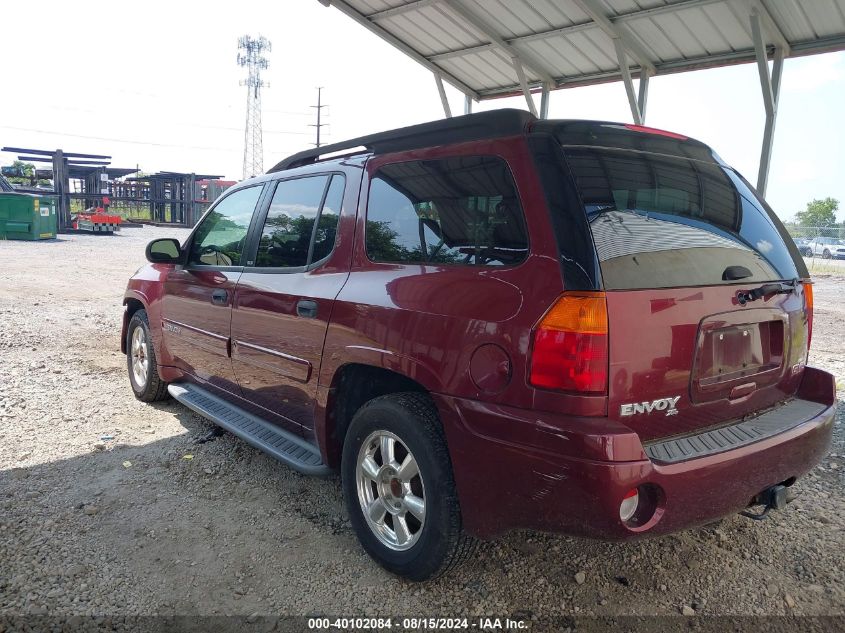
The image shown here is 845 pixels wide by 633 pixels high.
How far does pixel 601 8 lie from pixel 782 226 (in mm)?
5110

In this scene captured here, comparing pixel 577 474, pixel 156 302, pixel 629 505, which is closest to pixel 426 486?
pixel 577 474

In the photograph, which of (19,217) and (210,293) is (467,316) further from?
(19,217)

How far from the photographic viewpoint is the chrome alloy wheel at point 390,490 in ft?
8.60

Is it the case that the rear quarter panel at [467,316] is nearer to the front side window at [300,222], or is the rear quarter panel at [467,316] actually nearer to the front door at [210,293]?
the front side window at [300,222]

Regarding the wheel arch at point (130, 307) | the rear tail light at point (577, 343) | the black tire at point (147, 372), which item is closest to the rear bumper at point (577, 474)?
the rear tail light at point (577, 343)

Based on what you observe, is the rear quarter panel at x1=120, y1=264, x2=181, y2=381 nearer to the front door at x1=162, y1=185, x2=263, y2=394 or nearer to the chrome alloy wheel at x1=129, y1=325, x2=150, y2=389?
the front door at x1=162, y1=185, x2=263, y2=394

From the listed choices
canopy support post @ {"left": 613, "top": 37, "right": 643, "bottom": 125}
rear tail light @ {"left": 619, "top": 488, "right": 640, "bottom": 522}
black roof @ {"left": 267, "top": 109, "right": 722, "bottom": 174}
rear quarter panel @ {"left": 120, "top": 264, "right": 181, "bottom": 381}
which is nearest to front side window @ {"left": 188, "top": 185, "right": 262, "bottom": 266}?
rear quarter panel @ {"left": 120, "top": 264, "right": 181, "bottom": 381}

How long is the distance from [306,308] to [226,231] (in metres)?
1.39

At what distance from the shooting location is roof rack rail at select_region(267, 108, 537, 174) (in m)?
2.39

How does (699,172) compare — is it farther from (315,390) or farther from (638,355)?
(315,390)

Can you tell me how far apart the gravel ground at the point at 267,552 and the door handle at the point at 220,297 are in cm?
102

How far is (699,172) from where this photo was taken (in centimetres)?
272

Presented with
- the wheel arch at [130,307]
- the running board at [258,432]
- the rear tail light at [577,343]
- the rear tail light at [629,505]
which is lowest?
the running board at [258,432]

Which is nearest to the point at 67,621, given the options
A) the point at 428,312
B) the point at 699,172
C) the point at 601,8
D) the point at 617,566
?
the point at 428,312
